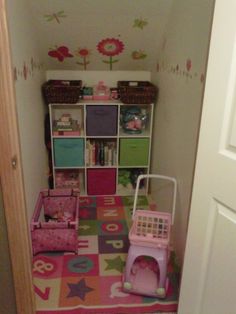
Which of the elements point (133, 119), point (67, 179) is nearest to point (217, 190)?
point (133, 119)

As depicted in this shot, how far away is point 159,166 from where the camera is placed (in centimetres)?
262

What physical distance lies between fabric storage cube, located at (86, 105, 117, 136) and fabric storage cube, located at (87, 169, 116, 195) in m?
0.39

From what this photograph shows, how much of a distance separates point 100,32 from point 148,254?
1.76m

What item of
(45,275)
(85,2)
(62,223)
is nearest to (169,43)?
(85,2)

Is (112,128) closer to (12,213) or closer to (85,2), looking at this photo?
(85,2)

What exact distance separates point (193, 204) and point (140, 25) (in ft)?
5.32

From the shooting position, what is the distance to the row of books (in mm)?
2814

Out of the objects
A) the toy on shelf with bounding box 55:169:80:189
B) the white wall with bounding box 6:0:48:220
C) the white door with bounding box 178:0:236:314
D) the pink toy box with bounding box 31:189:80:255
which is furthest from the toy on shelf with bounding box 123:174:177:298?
the toy on shelf with bounding box 55:169:80:189

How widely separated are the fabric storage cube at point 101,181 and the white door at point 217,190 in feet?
5.20

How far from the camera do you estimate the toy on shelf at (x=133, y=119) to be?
2.82 meters

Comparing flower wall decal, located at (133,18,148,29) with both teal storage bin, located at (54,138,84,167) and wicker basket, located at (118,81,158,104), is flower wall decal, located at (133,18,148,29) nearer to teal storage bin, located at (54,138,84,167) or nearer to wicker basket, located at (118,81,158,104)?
wicker basket, located at (118,81,158,104)

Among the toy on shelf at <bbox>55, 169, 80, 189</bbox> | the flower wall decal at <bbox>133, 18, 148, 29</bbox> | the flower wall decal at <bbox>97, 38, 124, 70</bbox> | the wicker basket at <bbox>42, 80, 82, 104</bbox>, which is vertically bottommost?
the toy on shelf at <bbox>55, 169, 80, 189</bbox>

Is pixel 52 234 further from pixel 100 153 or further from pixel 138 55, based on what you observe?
pixel 138 55

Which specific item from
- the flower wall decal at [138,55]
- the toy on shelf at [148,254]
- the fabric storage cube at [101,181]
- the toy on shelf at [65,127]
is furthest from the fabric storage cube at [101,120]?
the toy on shelf at [148,254]
